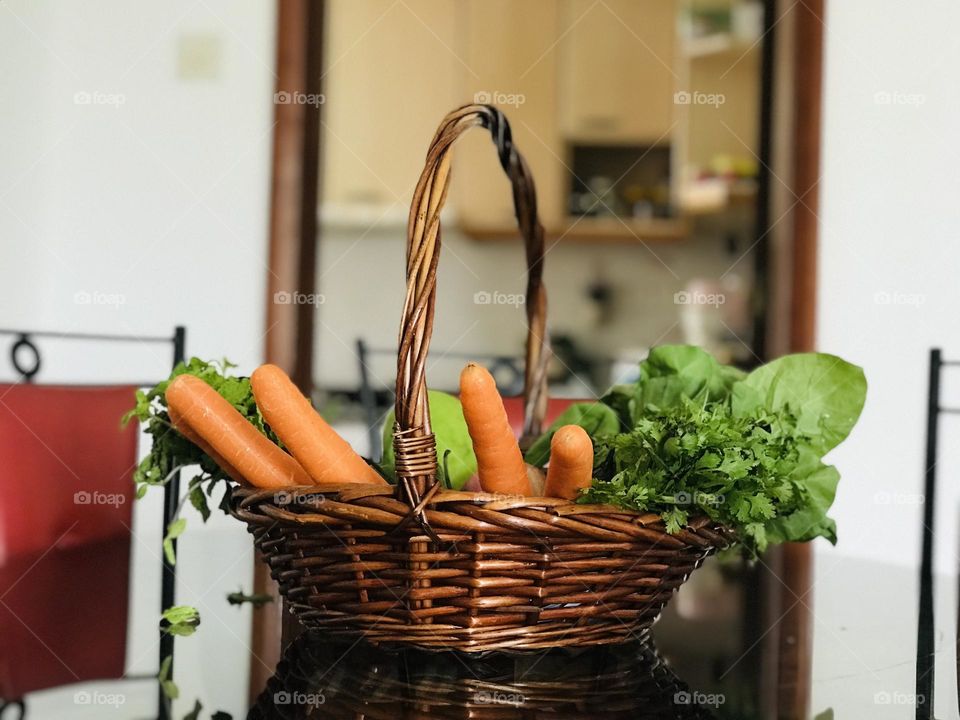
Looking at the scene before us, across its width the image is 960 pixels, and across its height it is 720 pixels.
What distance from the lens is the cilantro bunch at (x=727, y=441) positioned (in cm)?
66

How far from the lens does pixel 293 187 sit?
265cm

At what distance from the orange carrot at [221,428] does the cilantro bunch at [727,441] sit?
0.80 feet

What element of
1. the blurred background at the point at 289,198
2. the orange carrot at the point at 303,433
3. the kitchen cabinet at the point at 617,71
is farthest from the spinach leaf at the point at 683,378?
the kitchen cabinet at the point at 617,71

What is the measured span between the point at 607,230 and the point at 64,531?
8.92 feet

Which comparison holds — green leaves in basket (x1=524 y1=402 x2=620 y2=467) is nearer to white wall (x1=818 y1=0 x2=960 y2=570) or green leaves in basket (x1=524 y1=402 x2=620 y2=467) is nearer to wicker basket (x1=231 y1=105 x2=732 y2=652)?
wicker basket (x1=231 y1=105 x2=732 y2=652)

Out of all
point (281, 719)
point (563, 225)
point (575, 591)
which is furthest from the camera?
point (563, 225)

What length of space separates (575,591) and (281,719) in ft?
0.72

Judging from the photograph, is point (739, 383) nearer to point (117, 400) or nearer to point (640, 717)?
point (640, 717)

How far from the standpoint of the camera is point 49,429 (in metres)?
1.20

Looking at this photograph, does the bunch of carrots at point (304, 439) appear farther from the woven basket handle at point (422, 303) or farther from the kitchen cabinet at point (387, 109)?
the kitchen cabinet at point (387, 109)

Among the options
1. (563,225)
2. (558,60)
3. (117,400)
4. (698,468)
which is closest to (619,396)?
(698,468)

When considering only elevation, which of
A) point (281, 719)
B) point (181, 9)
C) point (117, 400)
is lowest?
point (281, 719)

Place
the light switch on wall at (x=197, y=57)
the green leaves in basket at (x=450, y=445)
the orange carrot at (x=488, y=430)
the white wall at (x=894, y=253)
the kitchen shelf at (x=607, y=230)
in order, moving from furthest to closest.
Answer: the kitchen shelf at (x=607, y=230)
the light switch on wall at (x=197, y=57)
the white wall at (x=894, y=253)
the green leaves in basket at (x=450, y=445)
the orange carrot at (x=488, y=430)

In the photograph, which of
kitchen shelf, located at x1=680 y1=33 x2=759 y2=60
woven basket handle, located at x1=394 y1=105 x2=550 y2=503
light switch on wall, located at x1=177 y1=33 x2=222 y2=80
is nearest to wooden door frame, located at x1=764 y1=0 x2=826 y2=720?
kitchen shelf, located at x1=680 y1=33 x2=759 y2=60
